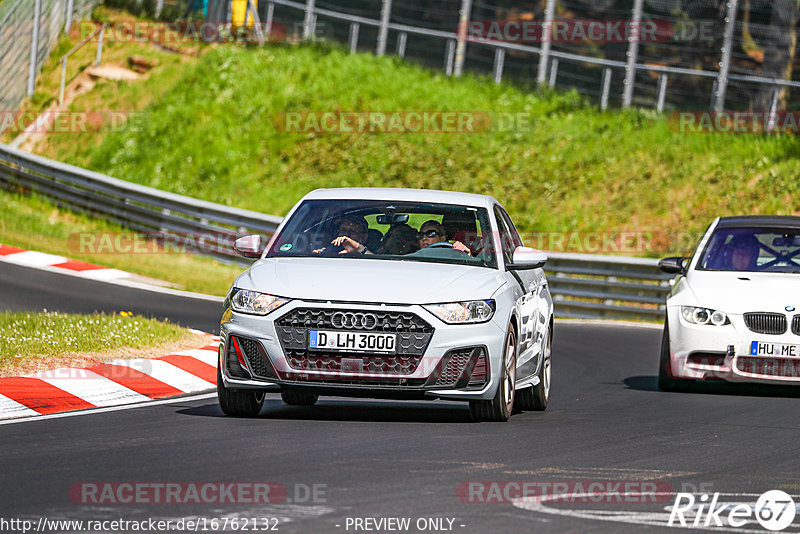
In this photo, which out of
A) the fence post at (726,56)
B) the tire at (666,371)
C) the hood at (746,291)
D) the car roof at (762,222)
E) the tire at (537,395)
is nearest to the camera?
the tire at (537,395)

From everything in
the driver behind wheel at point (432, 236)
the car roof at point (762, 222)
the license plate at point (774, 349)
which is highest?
the car roof at point (762, 222)

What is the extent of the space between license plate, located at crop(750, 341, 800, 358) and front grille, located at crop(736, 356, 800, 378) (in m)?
0.05

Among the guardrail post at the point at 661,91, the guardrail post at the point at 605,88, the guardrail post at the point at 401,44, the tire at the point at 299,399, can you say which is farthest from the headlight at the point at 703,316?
the guardrail post at the point at 401,44

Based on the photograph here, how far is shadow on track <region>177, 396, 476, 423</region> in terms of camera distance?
387 inches

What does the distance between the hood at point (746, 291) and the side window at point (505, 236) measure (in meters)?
2.40

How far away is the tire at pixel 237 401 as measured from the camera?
377 inches

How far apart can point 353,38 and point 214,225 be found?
34.1 feet

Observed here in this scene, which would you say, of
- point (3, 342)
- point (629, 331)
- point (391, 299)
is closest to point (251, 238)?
point (391, 299)

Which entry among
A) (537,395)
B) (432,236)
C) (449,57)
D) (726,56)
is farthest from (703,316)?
(449,57)

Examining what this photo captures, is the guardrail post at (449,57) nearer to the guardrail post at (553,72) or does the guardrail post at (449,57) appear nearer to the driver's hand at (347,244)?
the guardrail post at (553,72)

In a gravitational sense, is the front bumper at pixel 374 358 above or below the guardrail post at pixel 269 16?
below

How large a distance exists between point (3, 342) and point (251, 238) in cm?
299

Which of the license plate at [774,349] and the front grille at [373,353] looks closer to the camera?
the front grille at [373,353]

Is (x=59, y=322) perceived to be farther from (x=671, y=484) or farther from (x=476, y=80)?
(x=476, y=80)
